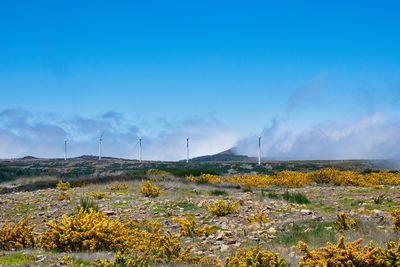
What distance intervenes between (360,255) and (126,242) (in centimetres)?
497

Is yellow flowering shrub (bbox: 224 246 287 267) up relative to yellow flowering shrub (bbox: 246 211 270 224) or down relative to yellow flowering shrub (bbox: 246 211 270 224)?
up

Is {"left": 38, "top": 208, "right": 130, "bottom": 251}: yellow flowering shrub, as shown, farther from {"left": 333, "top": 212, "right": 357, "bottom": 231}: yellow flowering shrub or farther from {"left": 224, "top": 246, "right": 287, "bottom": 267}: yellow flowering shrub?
{"left": 333, "top": 212, "right": 357, "bottom": 231}: yellow flowering shrub

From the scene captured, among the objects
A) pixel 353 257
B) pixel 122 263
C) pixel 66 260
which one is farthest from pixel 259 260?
pixel 66 260

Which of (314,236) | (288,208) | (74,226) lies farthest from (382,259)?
(288,208)

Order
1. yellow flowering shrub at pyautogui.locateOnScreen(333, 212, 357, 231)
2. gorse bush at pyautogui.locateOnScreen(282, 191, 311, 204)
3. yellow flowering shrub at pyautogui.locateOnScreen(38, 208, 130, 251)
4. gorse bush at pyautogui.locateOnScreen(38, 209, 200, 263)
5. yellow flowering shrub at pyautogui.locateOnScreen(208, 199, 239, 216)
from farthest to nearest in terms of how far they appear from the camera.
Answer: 1. gorse bush at pyautogui.locateOnScreen(282, 191, 311, 204)
2. yellow flowering shrub at pyautogui.locateOnScreen(208, 199, 239, 216)
3. yellow flowering shrub at pyautogui.locateOnScreen(333, 212, 357, 231)
4. yellow flowering shrub at pyautogui.locateOnScreen(38, 208, 130, 251)
5. gorse bush at pyautogui.locateOnScreen(38, 209, 200, 263)

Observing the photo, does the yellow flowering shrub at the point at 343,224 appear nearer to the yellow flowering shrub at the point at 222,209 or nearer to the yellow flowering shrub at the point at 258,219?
the yellow flowering shrub at the point at 258,219

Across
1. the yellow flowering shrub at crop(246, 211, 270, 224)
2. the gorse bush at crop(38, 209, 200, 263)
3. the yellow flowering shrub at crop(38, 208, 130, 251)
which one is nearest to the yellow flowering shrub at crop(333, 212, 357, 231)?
the yellow flowering shrub at crop(246, 211, 270, 224)

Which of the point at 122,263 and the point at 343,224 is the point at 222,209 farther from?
the point at 122,263

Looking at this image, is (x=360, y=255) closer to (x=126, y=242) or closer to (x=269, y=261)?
(x=269, y=261)

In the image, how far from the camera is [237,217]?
12.3 metres

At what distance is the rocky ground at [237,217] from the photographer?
806 centimetres

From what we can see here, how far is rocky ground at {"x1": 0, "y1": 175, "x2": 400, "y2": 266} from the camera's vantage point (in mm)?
8062

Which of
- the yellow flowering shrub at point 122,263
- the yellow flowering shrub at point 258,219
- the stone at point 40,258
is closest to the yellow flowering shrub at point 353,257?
the yellow flowering shrub at point 122,263

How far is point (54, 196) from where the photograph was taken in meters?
19.0
